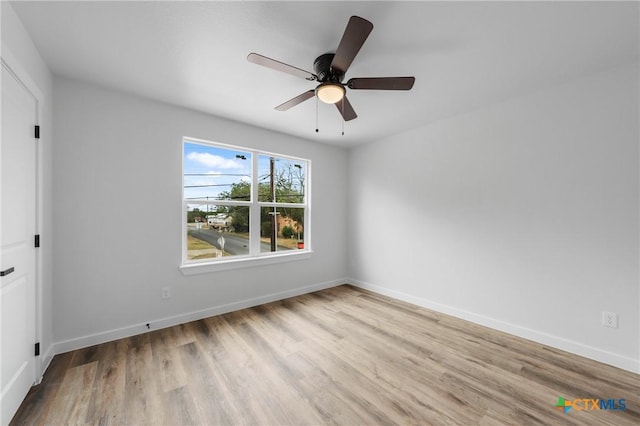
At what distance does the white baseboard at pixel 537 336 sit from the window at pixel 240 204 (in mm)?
2010

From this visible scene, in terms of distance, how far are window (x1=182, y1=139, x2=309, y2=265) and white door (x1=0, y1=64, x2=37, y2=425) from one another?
132cm

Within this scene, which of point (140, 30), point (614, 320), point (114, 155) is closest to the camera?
point (140, 30)

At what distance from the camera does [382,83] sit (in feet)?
6.40

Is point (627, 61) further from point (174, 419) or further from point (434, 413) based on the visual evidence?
point (174, 419)

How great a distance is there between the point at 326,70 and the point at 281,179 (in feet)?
7.38

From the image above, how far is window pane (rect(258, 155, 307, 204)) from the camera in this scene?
3836mm

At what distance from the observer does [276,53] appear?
201 cm

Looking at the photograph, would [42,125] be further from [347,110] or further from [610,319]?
[610,319]

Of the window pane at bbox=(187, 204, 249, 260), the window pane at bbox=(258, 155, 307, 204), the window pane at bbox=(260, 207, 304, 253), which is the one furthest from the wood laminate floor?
the window pane at bbox=(258, 155, 307, 204)

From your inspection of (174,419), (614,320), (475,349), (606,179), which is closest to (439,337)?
(475,349)

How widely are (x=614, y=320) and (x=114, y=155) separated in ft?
16.0

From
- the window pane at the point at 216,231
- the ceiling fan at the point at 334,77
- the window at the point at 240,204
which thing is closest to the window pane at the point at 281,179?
the window at the point at 240,204

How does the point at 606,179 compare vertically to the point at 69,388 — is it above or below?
→ above

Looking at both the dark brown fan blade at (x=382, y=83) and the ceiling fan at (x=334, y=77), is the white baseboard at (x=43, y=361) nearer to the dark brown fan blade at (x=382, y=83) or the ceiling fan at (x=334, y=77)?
the ceiling fan at (x=334, y=77)
